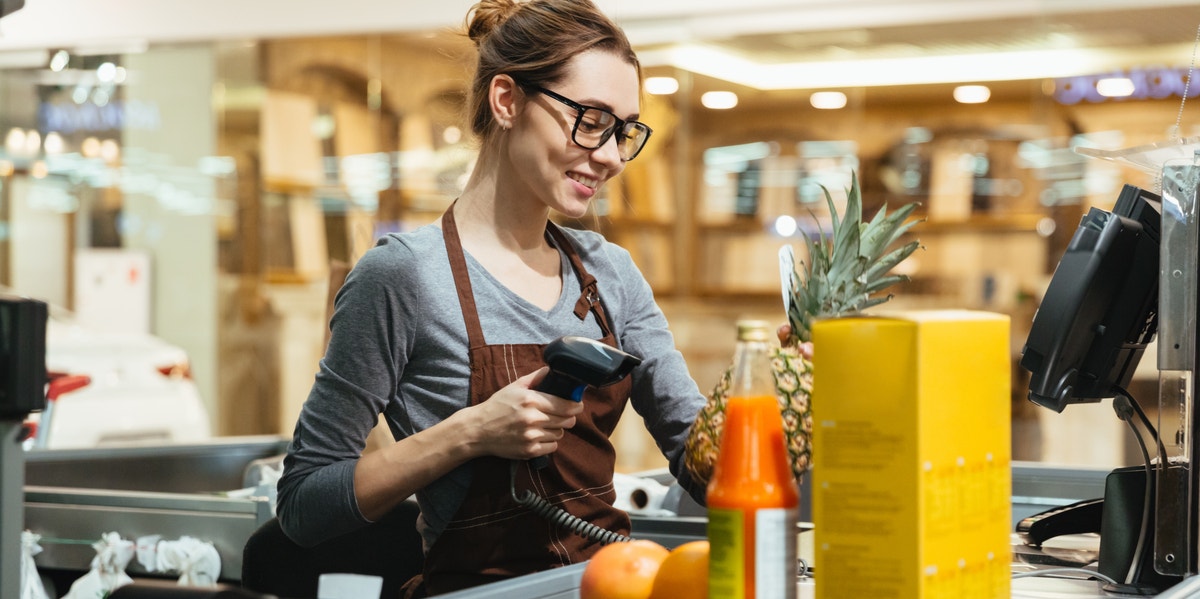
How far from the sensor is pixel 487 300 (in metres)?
1.64

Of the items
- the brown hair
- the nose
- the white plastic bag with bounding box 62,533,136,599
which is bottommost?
the white plastic bag with bounding box 62,533,136,599

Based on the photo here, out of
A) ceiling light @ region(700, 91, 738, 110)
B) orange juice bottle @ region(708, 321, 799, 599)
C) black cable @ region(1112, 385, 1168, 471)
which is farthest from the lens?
ceiling light @ region(700, 91, 738, 110)

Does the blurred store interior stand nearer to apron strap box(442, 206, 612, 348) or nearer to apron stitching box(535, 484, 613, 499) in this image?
apron strap box(442, 206, 612, 348)

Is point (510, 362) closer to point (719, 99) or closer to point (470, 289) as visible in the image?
point (470, 289)

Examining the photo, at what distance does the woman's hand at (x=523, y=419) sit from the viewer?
1.34 m

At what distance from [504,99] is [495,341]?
0.35m

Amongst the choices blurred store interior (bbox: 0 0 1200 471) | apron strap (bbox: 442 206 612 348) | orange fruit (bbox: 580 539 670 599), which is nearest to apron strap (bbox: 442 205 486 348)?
apron strap (bbox: 442 206 612 348)

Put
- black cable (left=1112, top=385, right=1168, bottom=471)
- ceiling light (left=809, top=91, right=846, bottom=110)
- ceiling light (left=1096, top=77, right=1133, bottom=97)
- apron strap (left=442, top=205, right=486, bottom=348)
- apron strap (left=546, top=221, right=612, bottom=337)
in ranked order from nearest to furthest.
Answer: black cable (left=1112, top=385, right=1168, bottom=471)
apron strap (left=442, top=205, right=486, bottom=348)
apron strap (left=546, top=221, right=612, bottom=337)
ceiling light (left=1096, top=77, right=1133, bottom=97)
ceiling light (left=809, top=91, right=846, bottom=110)

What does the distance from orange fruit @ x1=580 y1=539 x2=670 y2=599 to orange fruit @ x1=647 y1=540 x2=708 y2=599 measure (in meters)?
0.01

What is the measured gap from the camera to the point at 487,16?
1808 millimetres

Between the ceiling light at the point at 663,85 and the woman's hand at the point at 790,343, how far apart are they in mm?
5474

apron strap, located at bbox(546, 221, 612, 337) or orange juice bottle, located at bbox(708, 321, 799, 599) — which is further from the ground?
apron strap, located at bbox(546, 221, 612, 337)

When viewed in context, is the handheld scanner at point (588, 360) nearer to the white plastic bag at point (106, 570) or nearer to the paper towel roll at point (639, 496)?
the paper towel roll at point (639, 496)

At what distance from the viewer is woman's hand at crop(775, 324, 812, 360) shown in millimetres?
1407
